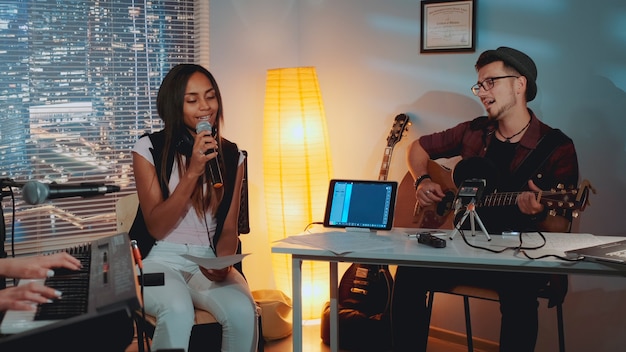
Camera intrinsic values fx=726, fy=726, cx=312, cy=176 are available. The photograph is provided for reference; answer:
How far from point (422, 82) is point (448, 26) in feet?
1.05

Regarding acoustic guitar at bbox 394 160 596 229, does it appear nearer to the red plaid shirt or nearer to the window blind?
the red plaid shirt

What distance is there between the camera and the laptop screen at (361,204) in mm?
2949

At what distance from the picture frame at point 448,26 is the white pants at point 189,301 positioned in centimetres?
165

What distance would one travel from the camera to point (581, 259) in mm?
2393

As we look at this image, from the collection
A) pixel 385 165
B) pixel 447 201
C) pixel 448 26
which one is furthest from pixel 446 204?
pixel 448 26

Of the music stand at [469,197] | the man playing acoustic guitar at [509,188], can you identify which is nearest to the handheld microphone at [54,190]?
the music stand at [469,197]

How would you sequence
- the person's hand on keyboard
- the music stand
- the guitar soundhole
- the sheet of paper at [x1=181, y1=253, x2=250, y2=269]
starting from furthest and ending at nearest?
1. the guitar soundhole
2. the music stand
3. the sheet of paper at [x1=181, y1=253, x2=250, y2=269]
4. the person's hand on keyboard

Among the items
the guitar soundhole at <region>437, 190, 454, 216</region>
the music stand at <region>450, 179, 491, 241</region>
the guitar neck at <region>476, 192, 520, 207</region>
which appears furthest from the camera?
the guitar soundhole at <region>437, 190, 454, 216</region>

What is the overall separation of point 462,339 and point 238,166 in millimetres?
1574

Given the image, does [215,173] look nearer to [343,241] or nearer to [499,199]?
[343,241]

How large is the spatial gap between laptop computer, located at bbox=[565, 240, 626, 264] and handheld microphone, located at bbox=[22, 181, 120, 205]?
1.51 meters

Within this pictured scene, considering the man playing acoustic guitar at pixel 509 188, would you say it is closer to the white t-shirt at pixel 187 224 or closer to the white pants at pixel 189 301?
the white pants at pixel 189 301

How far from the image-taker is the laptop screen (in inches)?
116

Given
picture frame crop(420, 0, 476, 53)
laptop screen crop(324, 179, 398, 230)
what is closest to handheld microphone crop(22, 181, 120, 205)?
laptop screen crop(324, 179, 398, 230)
